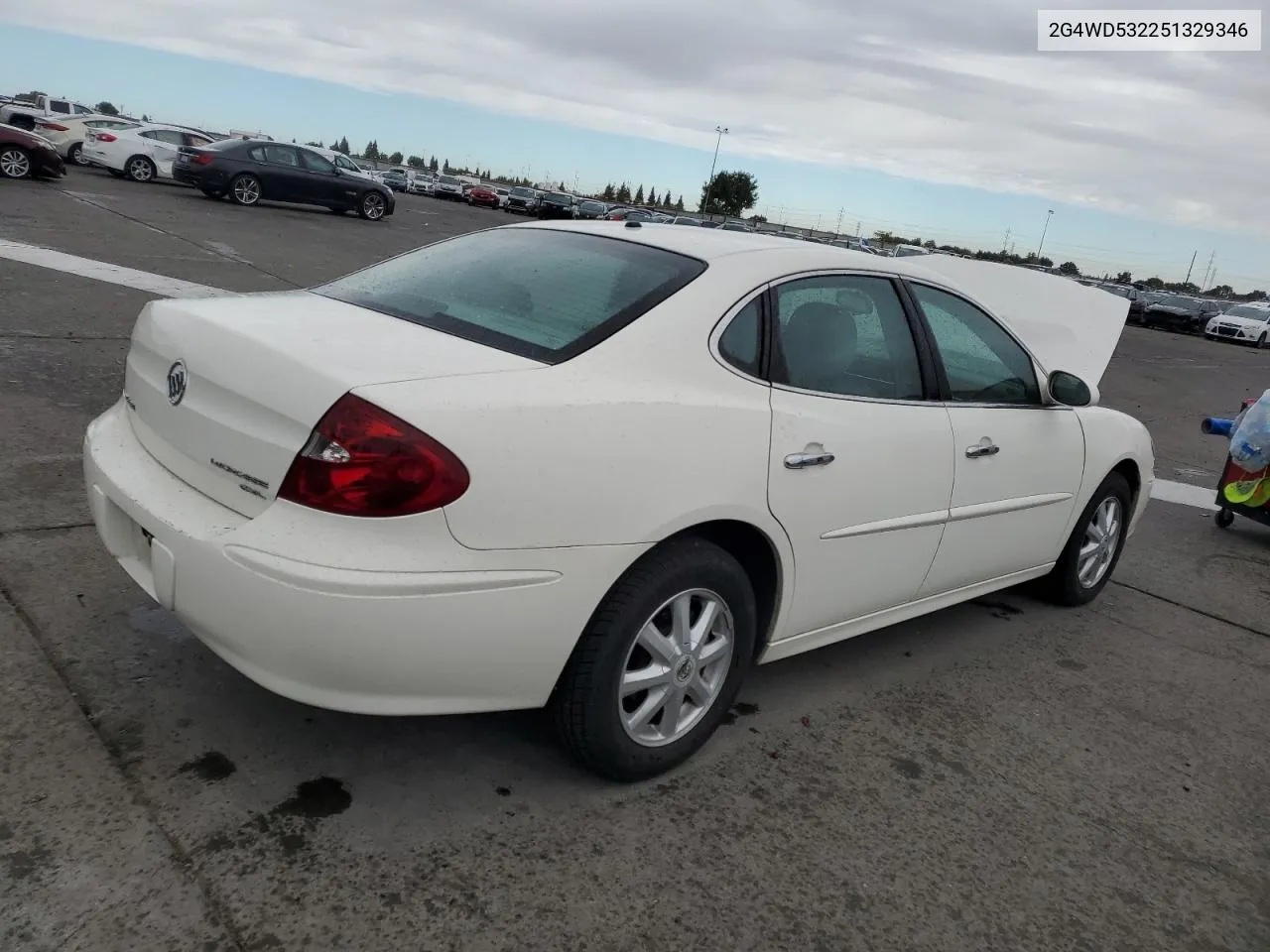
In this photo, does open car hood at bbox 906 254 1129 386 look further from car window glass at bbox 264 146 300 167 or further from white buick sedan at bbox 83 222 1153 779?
car window glass at bbox 264 146 300 167

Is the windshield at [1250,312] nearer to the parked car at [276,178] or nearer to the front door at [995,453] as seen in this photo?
the parked car at [276,178]

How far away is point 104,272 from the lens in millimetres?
9984

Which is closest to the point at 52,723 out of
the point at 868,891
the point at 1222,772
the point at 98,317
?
the point at 868,891

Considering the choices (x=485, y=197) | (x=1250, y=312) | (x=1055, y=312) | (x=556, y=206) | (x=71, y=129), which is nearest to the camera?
(x=1055, y=312)

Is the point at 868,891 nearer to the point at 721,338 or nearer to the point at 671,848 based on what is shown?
the point at 671,848

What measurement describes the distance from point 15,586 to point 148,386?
110cm

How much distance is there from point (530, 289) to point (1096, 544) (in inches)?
125

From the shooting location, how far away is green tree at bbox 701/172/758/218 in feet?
375

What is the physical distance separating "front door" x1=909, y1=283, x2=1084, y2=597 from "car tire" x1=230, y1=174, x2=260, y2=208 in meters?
20.7

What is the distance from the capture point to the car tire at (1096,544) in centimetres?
467

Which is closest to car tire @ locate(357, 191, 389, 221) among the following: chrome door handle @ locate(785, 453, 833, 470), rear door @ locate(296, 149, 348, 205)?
rear door @ locate(296, 149, 348, 205)

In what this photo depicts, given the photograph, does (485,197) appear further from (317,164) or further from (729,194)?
(729,194)

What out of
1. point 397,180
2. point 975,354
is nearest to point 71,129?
point 975,354

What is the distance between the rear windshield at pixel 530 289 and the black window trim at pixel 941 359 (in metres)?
1.00
